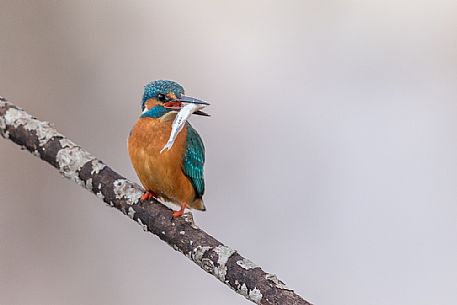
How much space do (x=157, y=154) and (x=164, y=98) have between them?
0.10m

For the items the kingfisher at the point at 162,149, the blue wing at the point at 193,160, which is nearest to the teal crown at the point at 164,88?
the kingfisher at the point at 162,149

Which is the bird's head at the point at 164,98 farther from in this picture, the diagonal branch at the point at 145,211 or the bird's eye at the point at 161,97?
the diagonal branch at the point at 145,211

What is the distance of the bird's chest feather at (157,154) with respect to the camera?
1.13 metres

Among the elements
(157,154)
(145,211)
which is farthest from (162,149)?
(145,211)

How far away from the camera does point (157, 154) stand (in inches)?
44.6

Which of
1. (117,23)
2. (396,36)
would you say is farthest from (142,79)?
(396,36)

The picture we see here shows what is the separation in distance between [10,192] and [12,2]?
57 cm

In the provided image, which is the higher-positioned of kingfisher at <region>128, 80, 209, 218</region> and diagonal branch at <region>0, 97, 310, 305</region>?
kingfisher at <region>128, 80, 209, 218</region>

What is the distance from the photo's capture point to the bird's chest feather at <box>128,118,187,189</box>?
1.13 meters

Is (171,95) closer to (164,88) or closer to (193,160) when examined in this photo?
(164,88)

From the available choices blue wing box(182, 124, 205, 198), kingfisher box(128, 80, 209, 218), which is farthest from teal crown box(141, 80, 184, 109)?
blue wing box(182, 124, 205, 198)

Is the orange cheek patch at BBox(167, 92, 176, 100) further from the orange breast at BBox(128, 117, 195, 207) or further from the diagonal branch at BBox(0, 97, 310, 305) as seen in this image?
the diagonal branch at BBox(0, 97, 310, 305)

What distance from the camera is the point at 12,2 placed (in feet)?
6.68

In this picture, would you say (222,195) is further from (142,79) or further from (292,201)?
(142,79)
